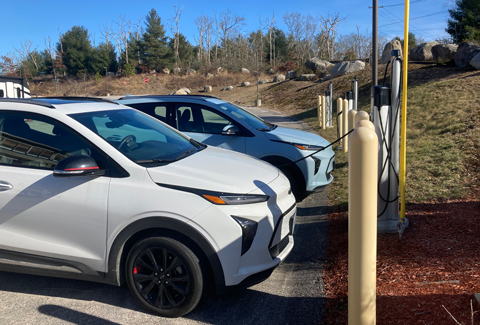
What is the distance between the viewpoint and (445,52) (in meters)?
25.5

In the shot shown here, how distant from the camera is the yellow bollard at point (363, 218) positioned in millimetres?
2404

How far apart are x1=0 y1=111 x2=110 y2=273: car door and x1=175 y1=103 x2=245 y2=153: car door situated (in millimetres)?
2946

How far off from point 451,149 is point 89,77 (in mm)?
69676

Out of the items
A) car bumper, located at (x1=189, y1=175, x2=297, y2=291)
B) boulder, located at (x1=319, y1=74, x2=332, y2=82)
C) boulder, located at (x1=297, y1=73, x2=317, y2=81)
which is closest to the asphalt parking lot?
car bumper, located at (x1=189, y1=175, x2=297, y2=291)

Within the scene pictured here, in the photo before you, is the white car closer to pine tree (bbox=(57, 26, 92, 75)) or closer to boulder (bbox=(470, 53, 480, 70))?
boulder (bbox=(470, 53, 480, 70))

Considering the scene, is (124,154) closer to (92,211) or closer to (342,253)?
(92,211)

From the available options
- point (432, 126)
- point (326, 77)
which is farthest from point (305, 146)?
point (326, 77)

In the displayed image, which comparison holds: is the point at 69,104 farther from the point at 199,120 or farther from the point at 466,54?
the point at 466,54

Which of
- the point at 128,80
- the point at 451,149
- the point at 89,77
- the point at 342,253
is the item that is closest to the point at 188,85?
the point at 128,80

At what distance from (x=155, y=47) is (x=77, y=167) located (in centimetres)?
7095

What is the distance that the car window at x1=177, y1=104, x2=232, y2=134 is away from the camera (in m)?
6.55

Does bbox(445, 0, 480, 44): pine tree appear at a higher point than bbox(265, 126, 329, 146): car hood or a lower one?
higher

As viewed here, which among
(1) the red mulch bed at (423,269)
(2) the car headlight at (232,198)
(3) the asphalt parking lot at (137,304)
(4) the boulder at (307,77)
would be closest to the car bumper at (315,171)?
(1) the red mulch bed at (423,269)

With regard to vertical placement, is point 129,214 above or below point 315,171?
above
